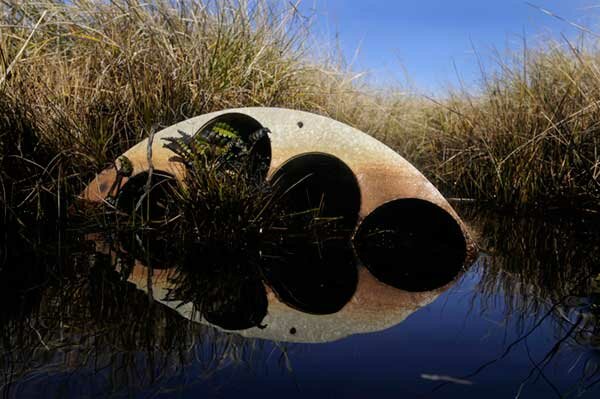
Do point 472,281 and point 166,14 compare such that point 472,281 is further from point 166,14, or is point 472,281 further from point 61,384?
point 166,14

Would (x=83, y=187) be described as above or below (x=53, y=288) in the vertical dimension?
→ above

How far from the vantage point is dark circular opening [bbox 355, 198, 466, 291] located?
7.39ft

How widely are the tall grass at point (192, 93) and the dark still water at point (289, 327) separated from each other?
809mm

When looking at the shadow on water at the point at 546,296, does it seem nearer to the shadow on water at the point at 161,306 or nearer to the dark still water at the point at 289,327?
the dark still water at the point at 289,327

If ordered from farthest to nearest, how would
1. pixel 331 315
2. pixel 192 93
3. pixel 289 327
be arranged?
pixel 192 93
pixel 331 315
pixel 289 327

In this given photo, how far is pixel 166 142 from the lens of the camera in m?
2.88

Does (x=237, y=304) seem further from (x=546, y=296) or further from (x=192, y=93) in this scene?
(x=192, y=93)

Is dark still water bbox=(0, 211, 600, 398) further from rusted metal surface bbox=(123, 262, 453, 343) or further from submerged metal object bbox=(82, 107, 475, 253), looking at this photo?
submerged metal object bbox=(82, 107, 475, 253)

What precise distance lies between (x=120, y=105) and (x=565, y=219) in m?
2.79

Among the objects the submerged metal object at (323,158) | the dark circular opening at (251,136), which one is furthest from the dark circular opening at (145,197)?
the dark circular opening at (251,136)

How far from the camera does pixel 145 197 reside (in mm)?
2873

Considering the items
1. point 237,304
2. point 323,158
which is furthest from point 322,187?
point 237,304

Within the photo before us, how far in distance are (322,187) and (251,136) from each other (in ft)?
1.79

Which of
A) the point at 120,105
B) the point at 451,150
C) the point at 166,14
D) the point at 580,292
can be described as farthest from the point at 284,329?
the point at 451,150
